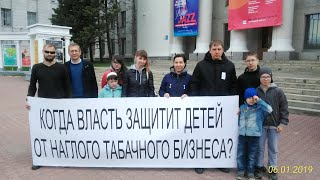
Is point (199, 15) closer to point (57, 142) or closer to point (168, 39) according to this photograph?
point (168, 39)

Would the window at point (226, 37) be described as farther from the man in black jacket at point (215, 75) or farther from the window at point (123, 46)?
the man in black jacket at point (215, 75)

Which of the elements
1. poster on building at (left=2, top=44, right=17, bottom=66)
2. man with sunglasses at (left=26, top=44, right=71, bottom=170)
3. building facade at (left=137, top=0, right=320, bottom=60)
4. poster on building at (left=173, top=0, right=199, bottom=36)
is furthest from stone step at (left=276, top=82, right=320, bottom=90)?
poster on building at (left=2, top=44, right=17, bottom=66)

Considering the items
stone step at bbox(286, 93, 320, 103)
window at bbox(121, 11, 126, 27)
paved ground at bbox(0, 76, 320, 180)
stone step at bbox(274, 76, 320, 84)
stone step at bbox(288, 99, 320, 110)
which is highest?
window at bbox(121, 11, 126, 27)

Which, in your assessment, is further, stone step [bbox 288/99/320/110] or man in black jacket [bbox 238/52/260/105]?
stone step [bbox 288/99/320/110]

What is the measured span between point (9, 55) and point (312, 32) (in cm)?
2184

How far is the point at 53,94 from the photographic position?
4.52m

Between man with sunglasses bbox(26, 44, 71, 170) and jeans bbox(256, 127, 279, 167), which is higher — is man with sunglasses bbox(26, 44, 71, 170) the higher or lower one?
the higher one

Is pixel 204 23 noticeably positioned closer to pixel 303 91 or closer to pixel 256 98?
pixel 303 91

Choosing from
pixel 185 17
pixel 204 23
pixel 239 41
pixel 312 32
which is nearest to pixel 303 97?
pixel 312 32

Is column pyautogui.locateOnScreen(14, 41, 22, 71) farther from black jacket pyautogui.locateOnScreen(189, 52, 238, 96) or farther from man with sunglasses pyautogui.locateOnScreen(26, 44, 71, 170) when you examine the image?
black jacket pyautogui.locateOnScreen(189, 52, 238, 96)

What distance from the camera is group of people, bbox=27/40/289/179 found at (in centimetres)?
394

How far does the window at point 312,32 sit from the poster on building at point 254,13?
6.66ft

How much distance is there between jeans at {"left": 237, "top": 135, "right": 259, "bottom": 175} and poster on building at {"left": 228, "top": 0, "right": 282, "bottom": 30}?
16.3 m

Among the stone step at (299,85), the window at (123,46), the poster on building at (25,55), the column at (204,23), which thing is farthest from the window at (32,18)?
the stone step at (299,85)
